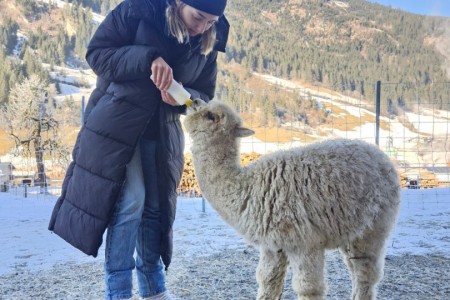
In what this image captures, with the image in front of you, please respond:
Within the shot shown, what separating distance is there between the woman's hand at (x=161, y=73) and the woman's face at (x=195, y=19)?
199mm

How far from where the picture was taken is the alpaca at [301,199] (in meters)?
1.79

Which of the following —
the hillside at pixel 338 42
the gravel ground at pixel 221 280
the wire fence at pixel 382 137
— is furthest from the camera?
the hillside at pixel 338 42

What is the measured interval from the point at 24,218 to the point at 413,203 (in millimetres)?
4873

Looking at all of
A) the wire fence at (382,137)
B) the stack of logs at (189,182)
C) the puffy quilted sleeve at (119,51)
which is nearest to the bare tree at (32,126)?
the wire fence at (382,137)

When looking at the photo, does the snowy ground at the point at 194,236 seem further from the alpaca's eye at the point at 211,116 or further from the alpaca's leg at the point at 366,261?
the alpaca's eye at the point at 211,116

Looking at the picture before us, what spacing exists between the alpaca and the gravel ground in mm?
750

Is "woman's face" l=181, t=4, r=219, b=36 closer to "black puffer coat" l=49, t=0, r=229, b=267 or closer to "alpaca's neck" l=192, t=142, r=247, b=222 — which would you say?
"black puffer coat" l=49, t=0, r=229, b=267

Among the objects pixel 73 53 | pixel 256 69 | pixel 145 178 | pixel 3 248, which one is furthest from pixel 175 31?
pixel 73 53

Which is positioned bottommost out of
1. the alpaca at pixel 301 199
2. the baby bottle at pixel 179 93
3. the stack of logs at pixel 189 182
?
the stack of logs at pixel 189 182

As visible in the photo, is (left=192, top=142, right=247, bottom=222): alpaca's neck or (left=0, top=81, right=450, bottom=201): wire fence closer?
(left=192, top=142, right=247, bottom=222): alpaca's neck

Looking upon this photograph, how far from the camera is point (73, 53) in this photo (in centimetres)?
5359

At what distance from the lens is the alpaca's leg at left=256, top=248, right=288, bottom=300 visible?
76.3 inches

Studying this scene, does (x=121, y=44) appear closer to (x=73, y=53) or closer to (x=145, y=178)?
(x=145, y=178)

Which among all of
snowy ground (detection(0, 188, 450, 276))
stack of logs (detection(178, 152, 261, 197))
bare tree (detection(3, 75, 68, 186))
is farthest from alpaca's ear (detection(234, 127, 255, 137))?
bare tree (detection(3, 75, 68, 186))
